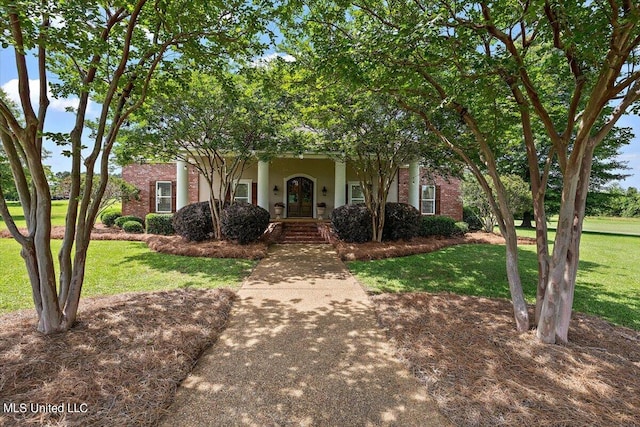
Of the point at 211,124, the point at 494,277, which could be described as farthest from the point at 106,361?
the point at 211,124

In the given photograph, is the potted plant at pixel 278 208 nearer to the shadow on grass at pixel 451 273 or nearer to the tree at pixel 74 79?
the shadow on grass at pixel 451 273

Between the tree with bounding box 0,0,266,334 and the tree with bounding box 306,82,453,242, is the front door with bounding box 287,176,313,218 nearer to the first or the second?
the tree with bounding box 306,82,453,242

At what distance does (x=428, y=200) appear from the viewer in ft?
53.4

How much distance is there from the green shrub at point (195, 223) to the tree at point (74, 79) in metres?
6.41

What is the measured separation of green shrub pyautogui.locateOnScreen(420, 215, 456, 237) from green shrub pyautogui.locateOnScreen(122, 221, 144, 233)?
12.9m

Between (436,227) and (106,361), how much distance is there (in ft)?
41.6

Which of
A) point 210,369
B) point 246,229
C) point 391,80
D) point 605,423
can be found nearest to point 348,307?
point 210,369

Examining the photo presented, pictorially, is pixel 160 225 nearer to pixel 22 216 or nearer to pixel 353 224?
pixel 353 224

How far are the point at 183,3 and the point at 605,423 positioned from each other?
614 centimetres

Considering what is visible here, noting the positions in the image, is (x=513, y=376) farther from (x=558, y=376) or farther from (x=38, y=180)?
(x=38, y=180)

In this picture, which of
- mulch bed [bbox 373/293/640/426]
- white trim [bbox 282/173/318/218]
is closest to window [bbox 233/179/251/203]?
white trim [bbox 282/173/318/218]

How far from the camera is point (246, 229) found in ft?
31.0

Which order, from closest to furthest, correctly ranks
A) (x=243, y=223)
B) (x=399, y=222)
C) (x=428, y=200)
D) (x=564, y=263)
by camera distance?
1. (x=564, y=263)
2. (x=243, y=223)
3. (x=399, y=222)
4. (x=428, y=200)

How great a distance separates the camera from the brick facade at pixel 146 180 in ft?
48.6
